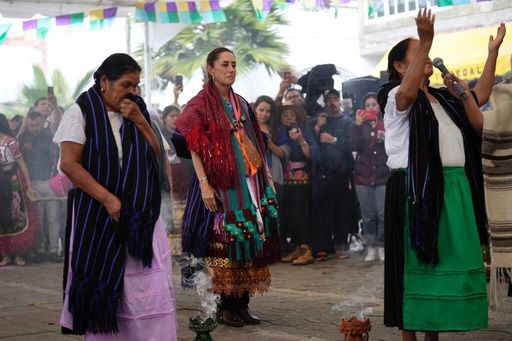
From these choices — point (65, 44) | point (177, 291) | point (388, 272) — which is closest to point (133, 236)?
point (388, 272)

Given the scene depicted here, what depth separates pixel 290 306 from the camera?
7957 mm

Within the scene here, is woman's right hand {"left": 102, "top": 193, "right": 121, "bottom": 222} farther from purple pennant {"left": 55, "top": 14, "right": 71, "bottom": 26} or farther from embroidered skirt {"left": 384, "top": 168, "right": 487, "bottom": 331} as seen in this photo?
purple pennant {"left": 55, "top": 14, "right": 71, "bottom": 26}

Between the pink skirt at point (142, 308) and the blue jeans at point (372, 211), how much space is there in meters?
6.79

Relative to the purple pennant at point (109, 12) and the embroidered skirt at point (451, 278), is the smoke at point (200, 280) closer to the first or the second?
the embroidered skirt at point (451, 278)

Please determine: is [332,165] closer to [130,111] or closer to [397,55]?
[397,55]

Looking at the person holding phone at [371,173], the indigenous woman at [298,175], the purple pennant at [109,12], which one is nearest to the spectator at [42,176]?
the purple pennant at [109,12]

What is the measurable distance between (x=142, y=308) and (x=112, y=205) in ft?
1.79

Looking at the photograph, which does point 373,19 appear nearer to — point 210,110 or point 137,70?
point 210,110

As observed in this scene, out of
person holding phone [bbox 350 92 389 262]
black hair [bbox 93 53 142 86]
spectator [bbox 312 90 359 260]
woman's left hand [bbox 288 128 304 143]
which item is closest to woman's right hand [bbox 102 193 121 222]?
black hair [bbox 93 53 142 86]

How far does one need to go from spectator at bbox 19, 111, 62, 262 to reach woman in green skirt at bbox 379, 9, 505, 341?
27.6ft

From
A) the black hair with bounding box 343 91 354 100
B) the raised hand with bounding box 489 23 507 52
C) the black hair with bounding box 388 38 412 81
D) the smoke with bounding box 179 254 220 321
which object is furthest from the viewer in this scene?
the black hair with bounding box 343 91 354 100

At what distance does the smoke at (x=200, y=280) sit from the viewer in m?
7.11

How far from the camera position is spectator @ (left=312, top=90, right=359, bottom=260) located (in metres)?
11.7

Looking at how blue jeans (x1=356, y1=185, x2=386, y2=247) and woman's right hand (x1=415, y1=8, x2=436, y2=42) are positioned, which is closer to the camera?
woman's right hand (x1=415, y1=8, x2=436, y2=42)
